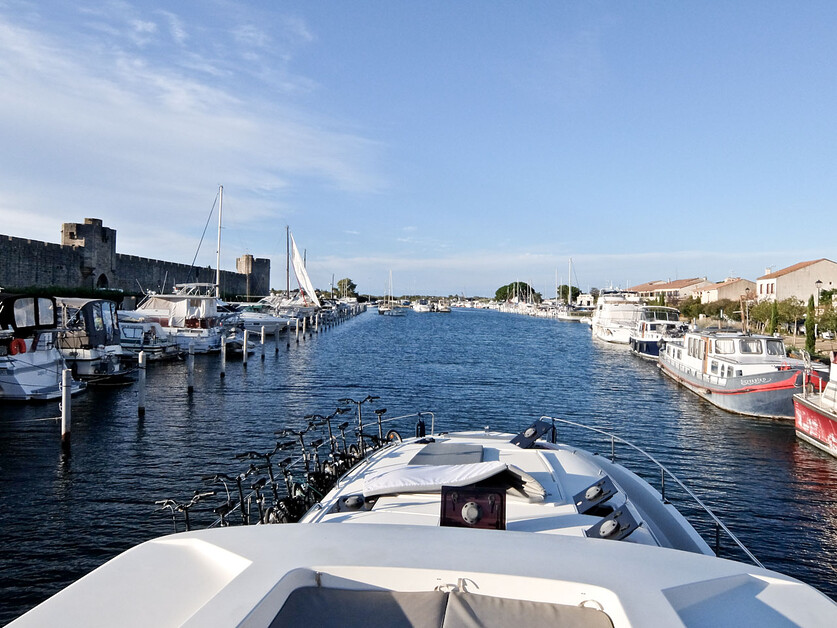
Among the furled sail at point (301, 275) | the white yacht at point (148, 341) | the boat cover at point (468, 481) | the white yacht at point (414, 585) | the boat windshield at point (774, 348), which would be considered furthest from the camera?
the furled sail at point (301, 275)

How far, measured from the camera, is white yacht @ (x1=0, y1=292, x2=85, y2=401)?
782 inches

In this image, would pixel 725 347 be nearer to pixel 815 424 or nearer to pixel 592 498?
pixel 815 424

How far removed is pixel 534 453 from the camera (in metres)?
7.36

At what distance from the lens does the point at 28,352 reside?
20391mm

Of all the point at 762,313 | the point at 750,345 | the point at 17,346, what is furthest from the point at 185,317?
the point at 762,313

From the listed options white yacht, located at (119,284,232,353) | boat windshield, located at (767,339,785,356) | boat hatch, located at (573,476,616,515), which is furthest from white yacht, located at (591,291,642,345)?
boat hatch, located at (573,476,616,515)

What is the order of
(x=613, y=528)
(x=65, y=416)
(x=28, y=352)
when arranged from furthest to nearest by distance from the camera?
(x=28, y=352)
(x=65, y=416)
(x=613, y=528)

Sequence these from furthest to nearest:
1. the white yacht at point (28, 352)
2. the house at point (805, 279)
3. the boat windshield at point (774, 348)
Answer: the house at point (805, 279)
the boat windshield at point (774, 348)
the white yacht at point (28, 352)

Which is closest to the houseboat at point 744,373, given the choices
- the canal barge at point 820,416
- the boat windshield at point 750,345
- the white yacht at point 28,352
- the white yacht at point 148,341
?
the boat windshield at point 750,345

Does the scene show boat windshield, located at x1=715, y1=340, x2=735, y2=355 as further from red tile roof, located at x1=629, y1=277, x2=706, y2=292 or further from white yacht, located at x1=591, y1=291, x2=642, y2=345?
red tile roof, located at x1=629, y1=277, x2=706, y2=292

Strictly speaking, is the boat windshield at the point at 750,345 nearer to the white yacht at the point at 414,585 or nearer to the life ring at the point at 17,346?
the white yacht at the point at 414,585

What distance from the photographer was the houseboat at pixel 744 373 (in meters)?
20.9

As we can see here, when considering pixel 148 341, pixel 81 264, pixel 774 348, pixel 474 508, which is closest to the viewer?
pixel 474 508

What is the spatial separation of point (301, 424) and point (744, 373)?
640 inches
